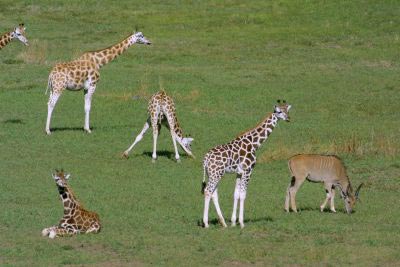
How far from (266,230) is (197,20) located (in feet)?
95.1

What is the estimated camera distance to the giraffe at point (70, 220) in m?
17.2

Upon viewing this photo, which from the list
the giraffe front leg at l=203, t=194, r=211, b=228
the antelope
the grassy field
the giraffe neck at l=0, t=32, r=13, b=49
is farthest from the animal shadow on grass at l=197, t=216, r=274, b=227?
the giraffe neck at l=0, t=32, r=13, b=49

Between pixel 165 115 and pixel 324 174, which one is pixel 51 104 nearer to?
pixel 165 115

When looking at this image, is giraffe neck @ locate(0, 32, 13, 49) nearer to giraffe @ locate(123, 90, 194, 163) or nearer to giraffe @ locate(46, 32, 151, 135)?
giraffe @ locate(46, 32, 151, 135)

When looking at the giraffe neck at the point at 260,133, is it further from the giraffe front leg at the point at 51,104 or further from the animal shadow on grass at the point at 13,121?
the animal shadow on grass at the point at 13,121

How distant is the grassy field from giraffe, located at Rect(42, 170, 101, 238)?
240 mm

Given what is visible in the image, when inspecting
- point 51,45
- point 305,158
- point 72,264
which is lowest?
point 72,264

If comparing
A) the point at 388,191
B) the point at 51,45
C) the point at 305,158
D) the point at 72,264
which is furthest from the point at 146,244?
the point at 51,45

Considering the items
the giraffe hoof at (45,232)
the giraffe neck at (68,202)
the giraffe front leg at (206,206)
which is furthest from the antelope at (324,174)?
the giraffe hoof at (45,232)

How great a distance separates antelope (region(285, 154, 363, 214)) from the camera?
66.0ft

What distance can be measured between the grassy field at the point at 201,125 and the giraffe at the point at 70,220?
0.24 meters

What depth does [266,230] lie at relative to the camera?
1800cm

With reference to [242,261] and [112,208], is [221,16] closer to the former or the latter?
[112,208]

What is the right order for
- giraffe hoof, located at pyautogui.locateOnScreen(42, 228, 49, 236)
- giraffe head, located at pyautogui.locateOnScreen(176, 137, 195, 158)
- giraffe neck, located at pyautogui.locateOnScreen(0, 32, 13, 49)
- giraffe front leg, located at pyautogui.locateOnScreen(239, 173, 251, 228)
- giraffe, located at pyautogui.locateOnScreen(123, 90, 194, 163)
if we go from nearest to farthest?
giraffe hoof, located at pyautogui.locateOnScreen(42, 228, 49, 236), giraffe front leg, located at pyautogui.locateOnScreen(239, 173, 251, 228), giraffe head, located at pyautogui.locateOnScreen(176, 137, 195, 158), giraffe, located at pyautogui.locateOnScreen(123, 90, 194, 163), giraffe neck, located at pyautogui.locateOnScreen(0, 32, 13, 49)
